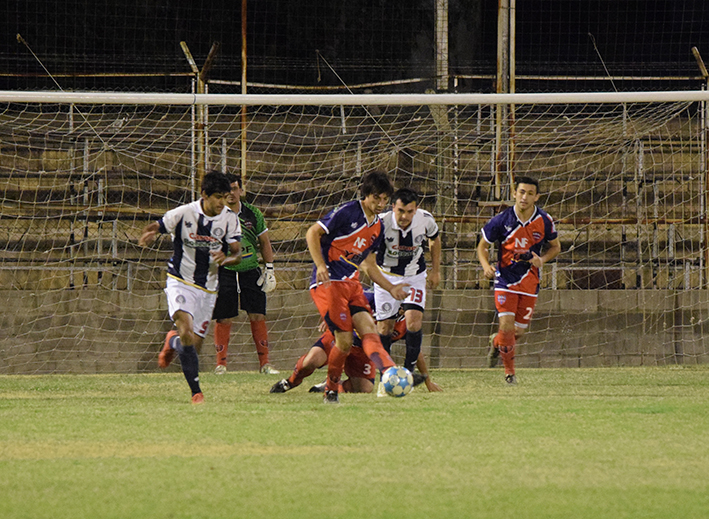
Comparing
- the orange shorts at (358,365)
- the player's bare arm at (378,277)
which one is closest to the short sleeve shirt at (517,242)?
the orange shorts at (358,365)

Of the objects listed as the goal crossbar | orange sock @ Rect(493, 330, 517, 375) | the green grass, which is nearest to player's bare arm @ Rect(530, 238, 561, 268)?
orange sock @ Rect(493, 330, 517, 375)

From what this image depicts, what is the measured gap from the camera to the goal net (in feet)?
39.5

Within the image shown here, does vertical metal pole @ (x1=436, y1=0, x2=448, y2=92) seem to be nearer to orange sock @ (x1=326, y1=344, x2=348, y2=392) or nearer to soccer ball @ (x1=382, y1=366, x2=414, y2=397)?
orange sock @ (x1=326, y1=344, x2=348, y2=392)

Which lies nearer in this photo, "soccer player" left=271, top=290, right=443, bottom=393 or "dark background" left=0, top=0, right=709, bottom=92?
"soccer player" left=271, top=290, right=443, bottom=393

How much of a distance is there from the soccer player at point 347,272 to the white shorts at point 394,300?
1.21 metres

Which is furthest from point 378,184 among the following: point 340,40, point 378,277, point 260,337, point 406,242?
point 340,40

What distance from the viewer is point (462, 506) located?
380 cm

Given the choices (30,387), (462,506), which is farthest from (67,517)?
(30,387)

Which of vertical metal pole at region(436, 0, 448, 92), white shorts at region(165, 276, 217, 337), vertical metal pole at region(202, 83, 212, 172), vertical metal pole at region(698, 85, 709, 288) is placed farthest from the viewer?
vertical metal pole at region(436, 0, 448, 92)

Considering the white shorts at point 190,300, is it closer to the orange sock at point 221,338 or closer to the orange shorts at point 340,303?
the orange shorts at point 340,303

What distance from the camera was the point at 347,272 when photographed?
7469 millimetres

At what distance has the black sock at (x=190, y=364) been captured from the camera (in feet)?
24.5

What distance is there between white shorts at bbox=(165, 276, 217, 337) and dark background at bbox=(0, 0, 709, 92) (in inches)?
341

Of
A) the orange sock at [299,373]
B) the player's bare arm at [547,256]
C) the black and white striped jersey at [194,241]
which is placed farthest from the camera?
the player's bare arm at [547,256]
